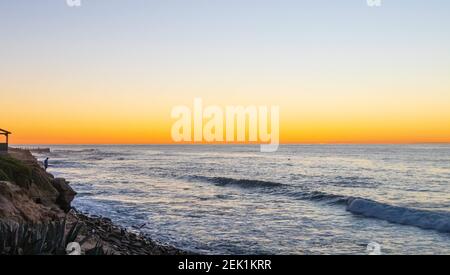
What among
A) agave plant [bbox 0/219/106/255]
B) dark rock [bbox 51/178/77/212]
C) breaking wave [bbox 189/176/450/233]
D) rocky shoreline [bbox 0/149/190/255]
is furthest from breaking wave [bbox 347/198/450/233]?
agave plant [bbox 0/219/106/255]

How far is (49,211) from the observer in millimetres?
11945

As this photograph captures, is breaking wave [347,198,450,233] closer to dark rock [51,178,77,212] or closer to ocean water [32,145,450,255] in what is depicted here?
ocean water [32,145,450,255]

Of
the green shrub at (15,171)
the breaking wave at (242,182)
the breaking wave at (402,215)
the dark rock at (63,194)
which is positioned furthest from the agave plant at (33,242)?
the breaking wave at (242,182)

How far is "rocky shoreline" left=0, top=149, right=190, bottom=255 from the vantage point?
10086 mm

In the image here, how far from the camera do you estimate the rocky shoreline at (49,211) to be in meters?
10.1

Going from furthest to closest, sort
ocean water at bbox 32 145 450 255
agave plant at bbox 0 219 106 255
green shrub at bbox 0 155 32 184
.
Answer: green shrub at bbox 0 155 32 184
ocean water at bbox 32 145 450 255
agave plant at bbox 0 219 106 255

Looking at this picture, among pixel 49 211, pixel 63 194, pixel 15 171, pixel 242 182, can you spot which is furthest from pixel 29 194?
pixel 242 182

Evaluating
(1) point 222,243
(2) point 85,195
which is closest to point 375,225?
(1) point 222,243

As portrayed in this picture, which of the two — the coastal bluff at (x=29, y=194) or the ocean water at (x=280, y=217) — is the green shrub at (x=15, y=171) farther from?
the ocean water at (x=280, y=217)

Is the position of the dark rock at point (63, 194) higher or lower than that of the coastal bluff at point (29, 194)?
lower
